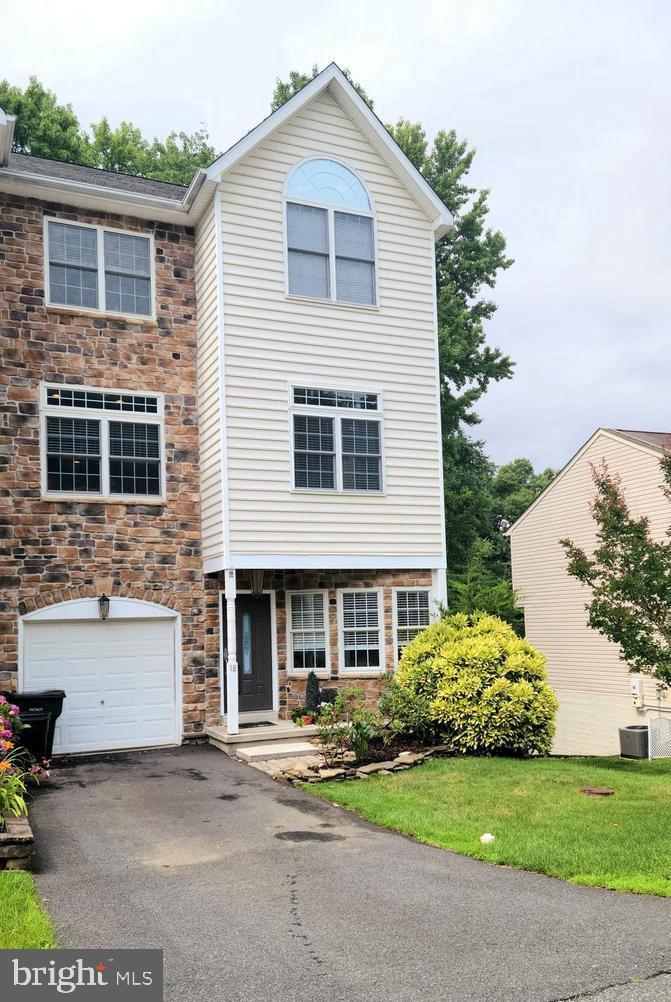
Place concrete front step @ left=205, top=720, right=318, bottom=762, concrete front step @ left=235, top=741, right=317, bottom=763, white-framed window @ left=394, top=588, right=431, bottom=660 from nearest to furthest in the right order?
concrete front step @ left=235, top=741, right=317, bottom=763, concrete front step @ left=205, top=720, right=318, bottom=762, white-framed window @ left=394, top=588, right=431, bottom=660

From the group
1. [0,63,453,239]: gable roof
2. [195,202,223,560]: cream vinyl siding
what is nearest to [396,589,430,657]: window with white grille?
[195,202,223,560]: cream vinyl siding

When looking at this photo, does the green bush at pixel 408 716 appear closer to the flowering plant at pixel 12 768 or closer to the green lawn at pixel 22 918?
the flowering plant at pixel 12 768

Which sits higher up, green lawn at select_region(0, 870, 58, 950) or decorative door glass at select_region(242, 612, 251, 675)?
decorative door glass at select_region(242, 612, 251, 675)

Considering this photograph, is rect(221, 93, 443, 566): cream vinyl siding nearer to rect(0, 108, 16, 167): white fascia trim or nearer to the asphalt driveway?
rect(0, 108, 16, 167): white fascia trim

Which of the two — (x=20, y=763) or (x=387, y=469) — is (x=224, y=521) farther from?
(x=20, y=763)

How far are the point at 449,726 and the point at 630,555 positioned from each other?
14.8 ft

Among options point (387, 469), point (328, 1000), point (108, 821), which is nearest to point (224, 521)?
point (387, 469)

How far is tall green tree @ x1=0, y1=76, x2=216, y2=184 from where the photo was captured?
2544 cm

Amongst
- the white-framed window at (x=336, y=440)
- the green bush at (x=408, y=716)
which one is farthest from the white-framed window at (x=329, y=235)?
the green bush at (x=408, y=716)

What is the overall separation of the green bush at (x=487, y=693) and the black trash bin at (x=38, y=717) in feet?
17.7

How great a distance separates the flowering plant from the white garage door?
129 centimetres

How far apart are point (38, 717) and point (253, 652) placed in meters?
4.38

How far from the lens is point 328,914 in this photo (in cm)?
624

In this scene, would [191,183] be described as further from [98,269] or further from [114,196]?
[98,269]
